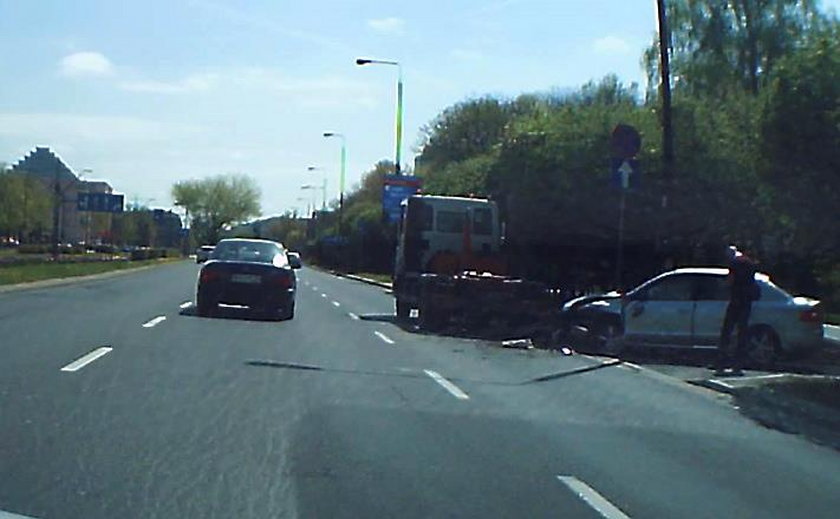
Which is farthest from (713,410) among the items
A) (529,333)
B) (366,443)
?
(529,333)

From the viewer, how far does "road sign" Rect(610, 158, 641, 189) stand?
21.5 m

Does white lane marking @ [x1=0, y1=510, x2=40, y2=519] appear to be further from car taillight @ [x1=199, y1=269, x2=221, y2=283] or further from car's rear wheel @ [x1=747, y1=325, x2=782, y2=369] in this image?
car taillight @ [x1=199, y1=269, x2=221, y2=283]

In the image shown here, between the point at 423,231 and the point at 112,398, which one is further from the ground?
the point at 423,231

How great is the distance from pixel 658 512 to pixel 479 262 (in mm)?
19506

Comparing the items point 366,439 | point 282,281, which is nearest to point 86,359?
point 366,439

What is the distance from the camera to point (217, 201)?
147 meters

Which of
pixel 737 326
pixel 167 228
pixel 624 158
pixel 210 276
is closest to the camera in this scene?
pixel 737 326

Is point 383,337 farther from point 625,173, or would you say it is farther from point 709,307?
point 709,307

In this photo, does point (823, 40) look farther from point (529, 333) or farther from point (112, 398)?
point (112, 398)

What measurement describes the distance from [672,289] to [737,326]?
1785 millimetres

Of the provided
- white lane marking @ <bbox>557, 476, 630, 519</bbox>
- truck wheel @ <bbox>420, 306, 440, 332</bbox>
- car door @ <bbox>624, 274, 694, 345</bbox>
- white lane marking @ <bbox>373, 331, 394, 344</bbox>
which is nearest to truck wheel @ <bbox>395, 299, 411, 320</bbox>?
truck wheel @ <bbox>420, 306, 440, 332</bbox>

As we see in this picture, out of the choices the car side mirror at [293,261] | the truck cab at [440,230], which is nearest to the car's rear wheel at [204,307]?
the car side mirror at [293,261]

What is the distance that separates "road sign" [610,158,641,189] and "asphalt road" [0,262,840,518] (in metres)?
3.50

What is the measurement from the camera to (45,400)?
12445 millimetres
